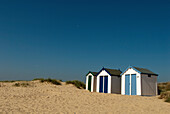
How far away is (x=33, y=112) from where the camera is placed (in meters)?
7.57

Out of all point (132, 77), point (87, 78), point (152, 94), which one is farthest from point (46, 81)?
point (152, 94)

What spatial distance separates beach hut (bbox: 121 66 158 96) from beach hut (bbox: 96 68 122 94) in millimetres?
1114

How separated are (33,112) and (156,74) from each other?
1625 centimetres

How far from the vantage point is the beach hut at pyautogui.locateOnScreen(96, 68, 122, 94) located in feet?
64.2

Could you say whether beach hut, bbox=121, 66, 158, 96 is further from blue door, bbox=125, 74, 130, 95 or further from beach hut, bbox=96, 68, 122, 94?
beach hut, bbox=96, 68, 122, 94

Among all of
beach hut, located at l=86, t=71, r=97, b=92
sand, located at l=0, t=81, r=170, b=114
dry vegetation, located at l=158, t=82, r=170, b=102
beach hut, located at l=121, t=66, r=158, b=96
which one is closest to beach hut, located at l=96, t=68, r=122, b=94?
beach hut, located at l=121, t=66, r=158, b=96

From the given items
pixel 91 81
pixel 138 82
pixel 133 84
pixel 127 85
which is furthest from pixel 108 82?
pixel 138 82

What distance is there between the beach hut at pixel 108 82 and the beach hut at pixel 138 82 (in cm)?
111

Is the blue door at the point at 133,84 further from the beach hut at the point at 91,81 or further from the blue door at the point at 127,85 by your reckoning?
the beach hut at the point at 91,81

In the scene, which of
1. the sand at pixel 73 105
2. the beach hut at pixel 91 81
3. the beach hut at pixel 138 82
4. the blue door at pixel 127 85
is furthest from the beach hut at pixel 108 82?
the sand at pixel 73 105

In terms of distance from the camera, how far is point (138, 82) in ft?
56.0

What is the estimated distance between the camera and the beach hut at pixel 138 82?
1697 centimetres

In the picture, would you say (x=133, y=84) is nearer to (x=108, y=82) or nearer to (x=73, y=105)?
(x=108, y=82)

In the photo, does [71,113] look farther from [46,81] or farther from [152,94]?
[46,81]
